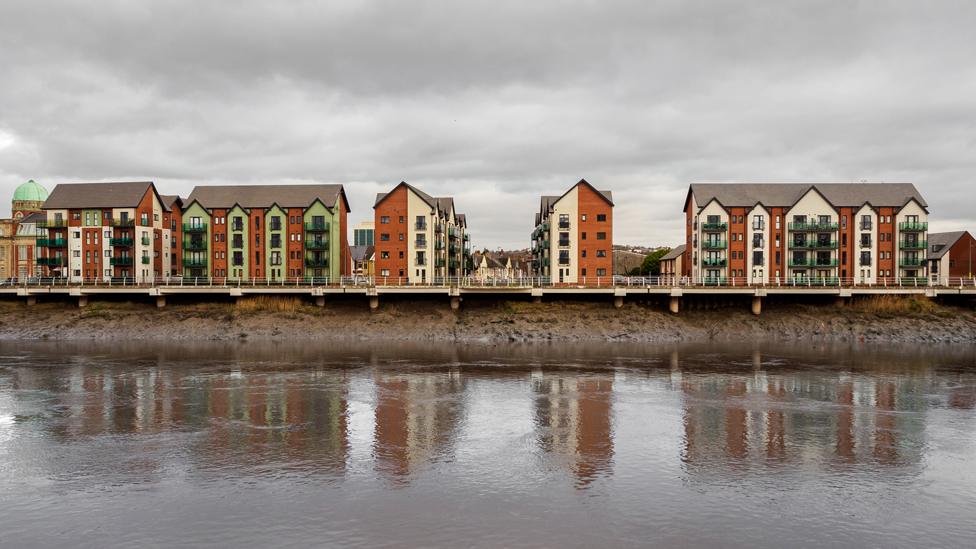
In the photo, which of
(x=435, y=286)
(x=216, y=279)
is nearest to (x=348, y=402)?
(x=435, y=286)

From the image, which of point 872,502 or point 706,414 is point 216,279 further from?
point 872,502

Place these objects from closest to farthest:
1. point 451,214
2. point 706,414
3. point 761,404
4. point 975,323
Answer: point 706,414, point 761,404, point 975,323, point 451,214

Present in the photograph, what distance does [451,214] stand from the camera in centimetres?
10969

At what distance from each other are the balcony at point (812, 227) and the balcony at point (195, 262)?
276 ft

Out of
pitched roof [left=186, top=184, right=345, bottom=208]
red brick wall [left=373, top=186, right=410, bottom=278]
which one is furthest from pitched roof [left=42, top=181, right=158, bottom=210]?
red brick wall [left=373, top=186, right=410, bottom=278]

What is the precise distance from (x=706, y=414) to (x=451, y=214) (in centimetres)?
7785

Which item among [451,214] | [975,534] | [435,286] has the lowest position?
[975,534]

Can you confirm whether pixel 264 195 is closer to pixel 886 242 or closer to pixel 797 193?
pixel 797 193

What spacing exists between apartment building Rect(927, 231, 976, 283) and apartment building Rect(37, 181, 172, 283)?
12380 centimetres

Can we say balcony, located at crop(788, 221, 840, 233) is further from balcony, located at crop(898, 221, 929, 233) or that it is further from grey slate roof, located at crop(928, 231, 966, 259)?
grey slate roof, located at crop(928, 231, 966, 259)

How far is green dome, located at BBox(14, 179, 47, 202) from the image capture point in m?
139

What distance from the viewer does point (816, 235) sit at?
9600 cm

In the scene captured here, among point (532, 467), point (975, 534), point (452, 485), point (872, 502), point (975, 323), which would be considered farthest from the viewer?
point (975, 323)

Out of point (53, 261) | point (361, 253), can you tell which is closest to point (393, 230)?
point (53, 261)
